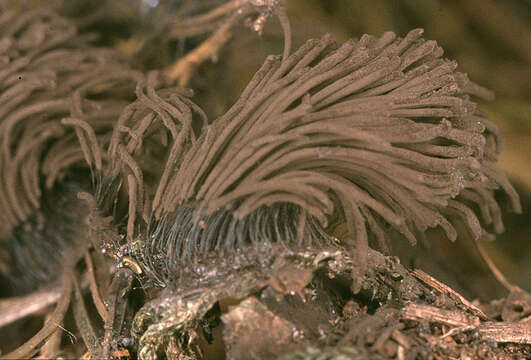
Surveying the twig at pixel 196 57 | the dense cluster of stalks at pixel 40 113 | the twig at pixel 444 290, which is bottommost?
the dense cluster of stalks at pixel 40 113

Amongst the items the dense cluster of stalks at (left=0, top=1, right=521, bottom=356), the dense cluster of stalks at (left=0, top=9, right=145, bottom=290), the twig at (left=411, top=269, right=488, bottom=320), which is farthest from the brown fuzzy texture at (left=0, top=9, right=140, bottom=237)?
the twig at (left=411, top=269, right=488, bottom=320)

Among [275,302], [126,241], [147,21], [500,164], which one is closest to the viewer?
[275,302]

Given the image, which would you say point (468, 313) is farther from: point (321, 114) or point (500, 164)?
point (500, 164)

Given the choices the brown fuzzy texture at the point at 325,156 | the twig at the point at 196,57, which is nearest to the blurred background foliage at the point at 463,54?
the twig at the point at 196,57

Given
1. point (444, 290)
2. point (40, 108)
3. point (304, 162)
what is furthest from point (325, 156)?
point (40, 108)

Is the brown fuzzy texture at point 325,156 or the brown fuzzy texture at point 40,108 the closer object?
the brown fuzzy texture at point 325,156

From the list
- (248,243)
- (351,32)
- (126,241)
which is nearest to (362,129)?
(248,243)

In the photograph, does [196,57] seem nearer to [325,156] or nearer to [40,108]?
[40,108]

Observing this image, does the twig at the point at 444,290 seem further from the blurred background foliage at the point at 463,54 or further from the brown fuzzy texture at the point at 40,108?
the brown fuzzy texture at the point at 40,108
